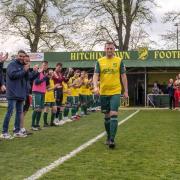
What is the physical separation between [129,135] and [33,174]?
568cm

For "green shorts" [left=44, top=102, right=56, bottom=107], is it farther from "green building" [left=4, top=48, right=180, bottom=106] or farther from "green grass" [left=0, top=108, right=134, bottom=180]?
"green building" [left=4, top=48, right=180, bottom=106]

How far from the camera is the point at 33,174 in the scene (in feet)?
22.7

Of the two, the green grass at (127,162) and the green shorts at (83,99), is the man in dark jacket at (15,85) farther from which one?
the green shorts at (83,99)

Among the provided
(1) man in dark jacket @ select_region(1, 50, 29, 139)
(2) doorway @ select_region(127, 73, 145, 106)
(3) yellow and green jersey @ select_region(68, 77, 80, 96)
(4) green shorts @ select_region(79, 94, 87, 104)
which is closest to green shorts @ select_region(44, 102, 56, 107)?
(3) yellow and green jersey @ select_region(68, 77, 80, 96)

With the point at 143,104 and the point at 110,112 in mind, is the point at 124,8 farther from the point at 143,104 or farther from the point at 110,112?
the point at 110,112

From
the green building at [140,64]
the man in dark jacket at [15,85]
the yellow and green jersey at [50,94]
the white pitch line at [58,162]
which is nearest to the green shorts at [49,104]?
the yellow and green jersey at [50,94]

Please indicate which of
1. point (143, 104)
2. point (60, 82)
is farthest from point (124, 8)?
point (60, 82)

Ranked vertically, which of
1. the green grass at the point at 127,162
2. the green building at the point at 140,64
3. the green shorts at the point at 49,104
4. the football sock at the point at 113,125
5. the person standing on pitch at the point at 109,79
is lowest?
the green grass at the point at 127,162

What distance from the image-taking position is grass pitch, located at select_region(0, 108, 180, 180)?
7000mm

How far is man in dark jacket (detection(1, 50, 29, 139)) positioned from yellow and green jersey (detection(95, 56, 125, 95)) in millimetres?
1972

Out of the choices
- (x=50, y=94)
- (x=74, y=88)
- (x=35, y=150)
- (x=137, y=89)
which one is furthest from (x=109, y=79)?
(x=137, y=89)

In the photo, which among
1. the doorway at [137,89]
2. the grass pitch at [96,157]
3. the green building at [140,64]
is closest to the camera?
the grass pitch at [96,157]

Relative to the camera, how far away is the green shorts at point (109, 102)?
392 inches

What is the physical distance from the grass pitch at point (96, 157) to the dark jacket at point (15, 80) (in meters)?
1.02
